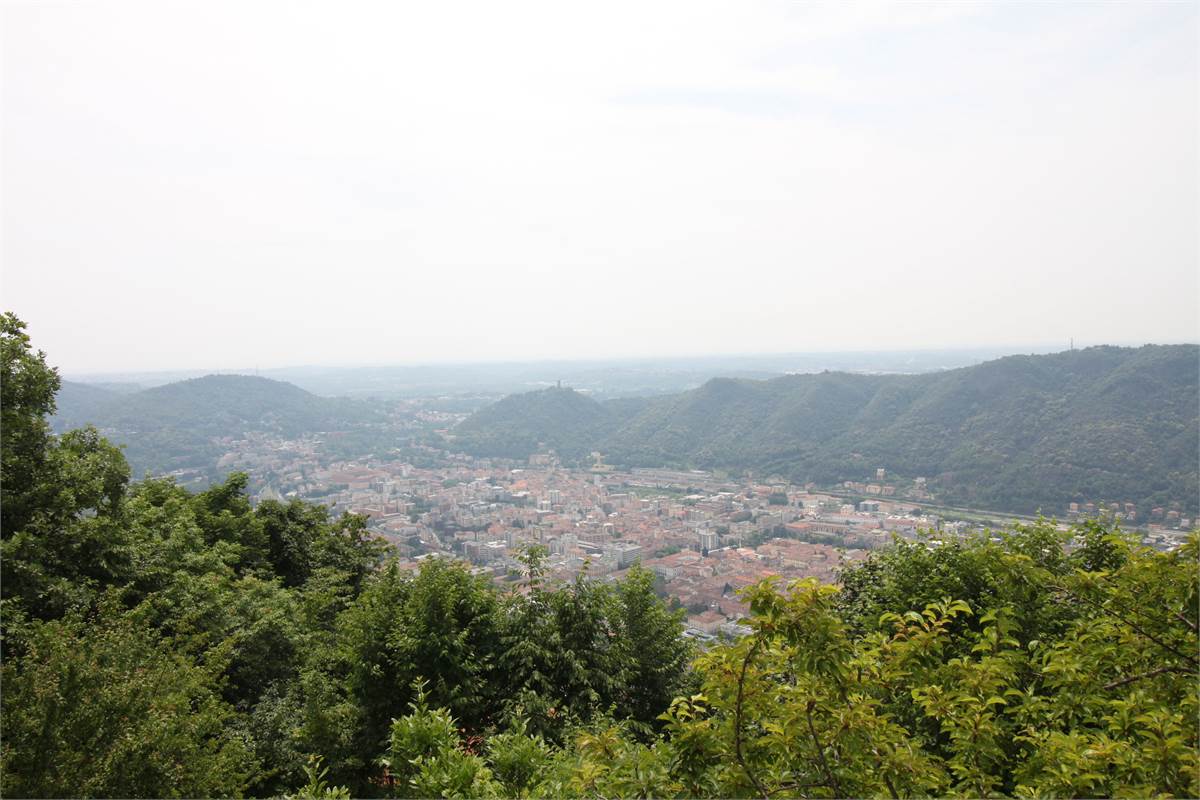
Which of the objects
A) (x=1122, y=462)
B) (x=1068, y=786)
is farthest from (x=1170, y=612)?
(x=1122, y=462)

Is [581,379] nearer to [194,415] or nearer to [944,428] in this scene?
[194,415]

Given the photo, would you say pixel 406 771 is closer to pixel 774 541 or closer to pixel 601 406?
pixel 774 541

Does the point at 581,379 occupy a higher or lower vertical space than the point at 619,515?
higher

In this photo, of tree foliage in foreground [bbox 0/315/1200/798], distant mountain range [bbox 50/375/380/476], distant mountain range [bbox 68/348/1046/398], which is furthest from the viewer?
distant mountain range [bbox 68/348/1046/398]

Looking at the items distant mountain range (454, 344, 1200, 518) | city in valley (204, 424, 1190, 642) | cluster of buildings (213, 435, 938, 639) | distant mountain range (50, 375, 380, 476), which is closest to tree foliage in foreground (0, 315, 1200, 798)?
city in valley (204, 424, 1190, 642)

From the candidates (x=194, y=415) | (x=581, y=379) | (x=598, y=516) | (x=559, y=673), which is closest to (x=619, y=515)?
(x=598, y=516)

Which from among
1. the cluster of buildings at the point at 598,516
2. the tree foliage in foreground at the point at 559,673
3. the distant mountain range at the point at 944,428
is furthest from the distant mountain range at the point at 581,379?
the tree foliage in foreground at the point at 559,673

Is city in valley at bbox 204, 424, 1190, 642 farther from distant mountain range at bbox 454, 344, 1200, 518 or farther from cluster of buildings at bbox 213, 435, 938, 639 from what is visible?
distant mountain range at bbox 454, 344, 1200, 518
